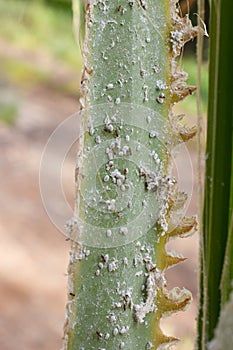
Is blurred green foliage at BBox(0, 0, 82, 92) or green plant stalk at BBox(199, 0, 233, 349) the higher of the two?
blurred green foliage at BBox(0, 0, 82, 92)

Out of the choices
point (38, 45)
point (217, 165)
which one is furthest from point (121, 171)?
point (38, 45)

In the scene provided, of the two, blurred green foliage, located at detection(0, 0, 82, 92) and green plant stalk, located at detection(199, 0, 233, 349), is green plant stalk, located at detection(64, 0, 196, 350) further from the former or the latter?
blurred green foliage, located at detection(0, 0, 82, 92)

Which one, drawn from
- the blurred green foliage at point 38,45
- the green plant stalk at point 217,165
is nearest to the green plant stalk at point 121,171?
the green plant stalk at point 217,165

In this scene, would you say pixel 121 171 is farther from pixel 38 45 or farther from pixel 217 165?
pixel 38 45

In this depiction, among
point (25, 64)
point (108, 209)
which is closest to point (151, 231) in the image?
point (108, 209)

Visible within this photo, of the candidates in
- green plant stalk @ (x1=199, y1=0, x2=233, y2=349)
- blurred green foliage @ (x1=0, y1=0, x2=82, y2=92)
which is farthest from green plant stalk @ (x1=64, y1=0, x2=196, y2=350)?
blurred green foliage @ (x1=0, y1=0, x2=82, y2=92)

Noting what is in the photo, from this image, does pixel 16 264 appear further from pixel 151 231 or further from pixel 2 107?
pixel 151 231
